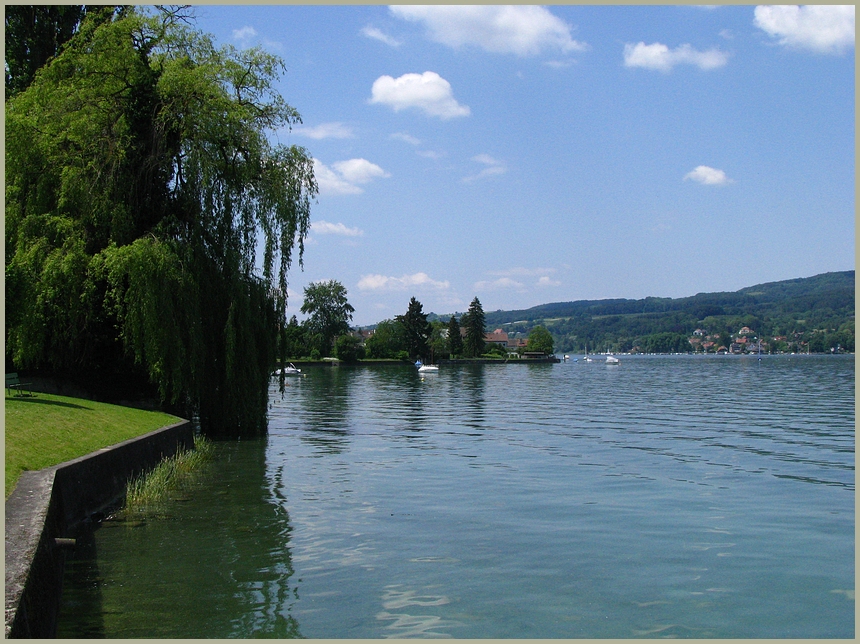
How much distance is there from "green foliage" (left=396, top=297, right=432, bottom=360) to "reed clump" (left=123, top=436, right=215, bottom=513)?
12622cm

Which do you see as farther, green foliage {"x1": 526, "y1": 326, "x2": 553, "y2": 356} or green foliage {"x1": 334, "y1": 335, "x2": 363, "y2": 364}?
green foliage {"x1": 526, "y1": 326, "x2": 553, "y2": 356}

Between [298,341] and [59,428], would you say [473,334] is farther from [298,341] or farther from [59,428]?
[59,428]

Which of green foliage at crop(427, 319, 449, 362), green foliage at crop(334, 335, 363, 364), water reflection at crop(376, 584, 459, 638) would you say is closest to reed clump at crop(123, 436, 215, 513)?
water reflection at crop(376, 584, 459, 638)

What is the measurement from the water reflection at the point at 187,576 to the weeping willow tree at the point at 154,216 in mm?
8584

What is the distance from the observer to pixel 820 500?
1702 cm

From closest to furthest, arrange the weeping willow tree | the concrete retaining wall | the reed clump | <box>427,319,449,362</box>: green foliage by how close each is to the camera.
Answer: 1. the concrete retaining wall
2. the reed clump
3. the weeping willow tree
4. <box>427,319,449,362</box>: green foliage

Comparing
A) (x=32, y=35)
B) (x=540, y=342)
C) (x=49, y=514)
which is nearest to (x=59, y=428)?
(x=49, y=514)

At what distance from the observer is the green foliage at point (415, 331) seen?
14912 cm

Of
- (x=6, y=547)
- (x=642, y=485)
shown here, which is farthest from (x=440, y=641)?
(x=642, y=485)

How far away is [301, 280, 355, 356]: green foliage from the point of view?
142 m

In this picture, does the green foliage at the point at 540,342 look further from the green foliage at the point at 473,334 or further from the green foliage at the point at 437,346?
the green foliage at the point at 437,346

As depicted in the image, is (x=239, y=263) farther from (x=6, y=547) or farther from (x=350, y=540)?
(x=6, y=547)

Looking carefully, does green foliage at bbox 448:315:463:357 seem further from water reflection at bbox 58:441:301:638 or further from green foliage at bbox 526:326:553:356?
water reflection at bbox 58:441:301:638

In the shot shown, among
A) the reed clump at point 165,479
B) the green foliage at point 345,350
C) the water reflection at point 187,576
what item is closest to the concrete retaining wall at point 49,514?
the reed clump at point 165,479
